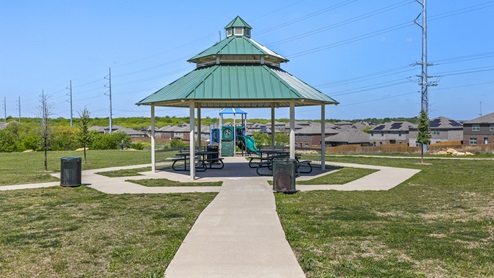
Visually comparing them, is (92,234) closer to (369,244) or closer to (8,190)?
(369,244)

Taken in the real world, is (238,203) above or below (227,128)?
below

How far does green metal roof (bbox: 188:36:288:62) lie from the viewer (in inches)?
732

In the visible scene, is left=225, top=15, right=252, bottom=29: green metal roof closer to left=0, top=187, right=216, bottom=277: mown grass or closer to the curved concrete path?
the curved concrete path

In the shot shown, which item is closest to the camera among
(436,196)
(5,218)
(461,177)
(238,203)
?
(5,218)

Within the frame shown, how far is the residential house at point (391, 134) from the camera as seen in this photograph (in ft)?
284

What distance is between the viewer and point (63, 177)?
14305 mm

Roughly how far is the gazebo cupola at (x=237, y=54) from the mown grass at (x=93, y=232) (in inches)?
319

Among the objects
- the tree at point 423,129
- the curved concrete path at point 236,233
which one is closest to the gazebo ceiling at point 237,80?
the curved concrete path at point 236,233

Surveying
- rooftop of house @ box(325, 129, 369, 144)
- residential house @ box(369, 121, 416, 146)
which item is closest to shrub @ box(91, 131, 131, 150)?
rooftop of house @ box(325, 129, 369, 144)

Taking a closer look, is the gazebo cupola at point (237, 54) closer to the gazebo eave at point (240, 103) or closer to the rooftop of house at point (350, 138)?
the gazebo eave at point (240, 103)

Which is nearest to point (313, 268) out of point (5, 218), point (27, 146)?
point (5, 218)

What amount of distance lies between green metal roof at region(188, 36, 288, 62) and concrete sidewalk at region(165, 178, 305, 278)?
956 cm

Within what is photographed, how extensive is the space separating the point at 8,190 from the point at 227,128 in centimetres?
1503

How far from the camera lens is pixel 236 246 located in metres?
6.75
